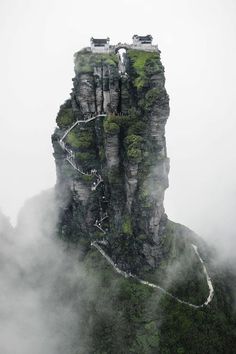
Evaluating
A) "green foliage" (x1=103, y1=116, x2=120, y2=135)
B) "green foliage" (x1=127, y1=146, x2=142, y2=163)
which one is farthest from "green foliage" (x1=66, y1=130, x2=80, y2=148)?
"green foliage" (x1=127, y1=146, x2=142, y2=163)

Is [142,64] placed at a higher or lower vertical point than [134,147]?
higher

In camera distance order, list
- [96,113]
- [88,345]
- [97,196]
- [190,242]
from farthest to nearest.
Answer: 1. [190,242]
2. [97,196]
3. [96,113]
4. [88,345]

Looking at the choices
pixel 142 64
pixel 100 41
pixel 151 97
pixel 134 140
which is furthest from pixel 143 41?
pixel 134 140

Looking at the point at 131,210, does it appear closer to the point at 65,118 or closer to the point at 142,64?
the point at 65,118

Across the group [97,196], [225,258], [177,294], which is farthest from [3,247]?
[225,258]

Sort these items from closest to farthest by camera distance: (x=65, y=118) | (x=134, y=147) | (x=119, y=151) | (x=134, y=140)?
(x=134, y=147)
(x=134, y=140)
(x=119, y=151)
(x=65, y=118)

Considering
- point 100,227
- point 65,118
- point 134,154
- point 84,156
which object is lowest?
point 100,227

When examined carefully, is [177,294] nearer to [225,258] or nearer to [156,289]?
[156,289]

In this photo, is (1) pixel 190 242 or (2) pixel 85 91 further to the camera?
(1) pixel 190 242
